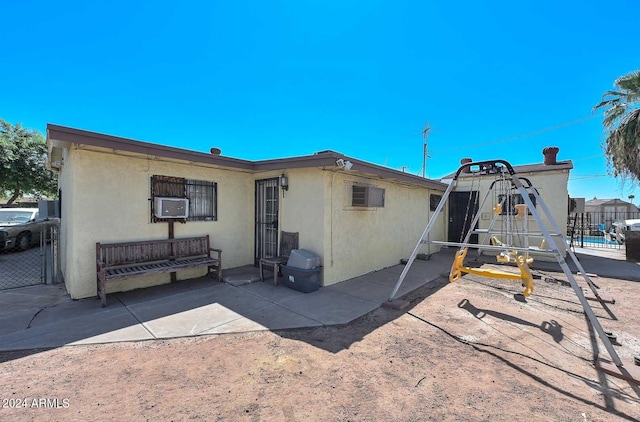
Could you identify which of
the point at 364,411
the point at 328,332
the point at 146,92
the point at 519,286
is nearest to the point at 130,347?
the point at 328,332

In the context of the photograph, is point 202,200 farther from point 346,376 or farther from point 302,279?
point 346,376

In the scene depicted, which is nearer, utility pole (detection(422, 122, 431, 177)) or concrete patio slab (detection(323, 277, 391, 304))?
concrete patio slab (detection(323, 277, 391, 304))

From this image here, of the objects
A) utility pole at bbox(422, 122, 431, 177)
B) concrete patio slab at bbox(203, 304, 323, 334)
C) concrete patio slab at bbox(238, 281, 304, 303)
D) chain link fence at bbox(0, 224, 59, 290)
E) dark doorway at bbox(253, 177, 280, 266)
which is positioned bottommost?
concrete patio slab at bbox(203, 304, 323, 334)

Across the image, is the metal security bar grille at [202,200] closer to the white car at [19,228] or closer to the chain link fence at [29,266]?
the chain link fence at [29,266]

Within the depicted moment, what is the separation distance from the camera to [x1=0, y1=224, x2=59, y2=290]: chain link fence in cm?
538

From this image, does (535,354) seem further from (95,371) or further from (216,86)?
(216,86)

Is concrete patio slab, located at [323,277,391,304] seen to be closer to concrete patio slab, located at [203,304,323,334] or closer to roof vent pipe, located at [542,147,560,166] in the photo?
concrete patio slab, located at [203,304,323,334]

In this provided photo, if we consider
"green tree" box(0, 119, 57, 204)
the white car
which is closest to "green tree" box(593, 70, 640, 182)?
the white car

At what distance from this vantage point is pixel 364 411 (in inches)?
80.0

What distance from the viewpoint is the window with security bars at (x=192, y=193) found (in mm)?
5238

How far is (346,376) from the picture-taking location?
2.48m

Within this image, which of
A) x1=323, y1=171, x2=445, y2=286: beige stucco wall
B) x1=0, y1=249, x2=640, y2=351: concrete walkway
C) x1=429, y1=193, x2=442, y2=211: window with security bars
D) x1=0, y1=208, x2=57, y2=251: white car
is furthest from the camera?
x1=429, y1=193, x2=442, y2=211: window with security bars

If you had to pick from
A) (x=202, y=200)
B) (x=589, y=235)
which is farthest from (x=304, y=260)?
(x=589, y=235)

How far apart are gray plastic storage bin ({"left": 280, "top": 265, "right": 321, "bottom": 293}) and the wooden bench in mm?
1494
